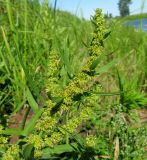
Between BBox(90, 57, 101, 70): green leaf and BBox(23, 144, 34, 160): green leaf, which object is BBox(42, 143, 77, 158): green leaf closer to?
BBox(23, 144, 34, 160): green leaf

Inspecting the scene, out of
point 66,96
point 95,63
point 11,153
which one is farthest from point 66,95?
point 11,153

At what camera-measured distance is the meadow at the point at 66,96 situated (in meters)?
0.98

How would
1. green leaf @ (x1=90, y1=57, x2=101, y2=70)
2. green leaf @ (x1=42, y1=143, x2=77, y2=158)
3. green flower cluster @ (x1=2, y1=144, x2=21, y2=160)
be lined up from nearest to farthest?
1. green leaf @ (x1=90, y1=57, x2=101, y2=70)
2. green flower cluster @ (x1=2, y1=144, x2=21, y2=160)
3. green leaf @ (x1=42, y1=143, x2=77, y2=158)

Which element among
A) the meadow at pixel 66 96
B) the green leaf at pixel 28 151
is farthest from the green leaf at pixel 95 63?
the green leaf at pixel 28 151

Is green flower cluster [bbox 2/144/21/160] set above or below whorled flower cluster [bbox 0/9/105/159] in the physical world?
below

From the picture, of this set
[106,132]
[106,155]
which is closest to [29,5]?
[106,132]

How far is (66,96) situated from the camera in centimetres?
96

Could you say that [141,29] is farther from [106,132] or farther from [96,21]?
A: [96,21]

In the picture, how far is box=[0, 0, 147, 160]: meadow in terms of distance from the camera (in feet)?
3.23

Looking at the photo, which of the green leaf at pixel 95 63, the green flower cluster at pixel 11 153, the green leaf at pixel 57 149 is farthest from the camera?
the green leaf at pixel 57 149

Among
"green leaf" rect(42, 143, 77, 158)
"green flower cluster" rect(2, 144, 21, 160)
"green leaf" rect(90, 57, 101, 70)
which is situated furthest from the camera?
"green leaf" rect(42, 143, 77, 158)

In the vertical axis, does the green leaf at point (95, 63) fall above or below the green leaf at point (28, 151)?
above

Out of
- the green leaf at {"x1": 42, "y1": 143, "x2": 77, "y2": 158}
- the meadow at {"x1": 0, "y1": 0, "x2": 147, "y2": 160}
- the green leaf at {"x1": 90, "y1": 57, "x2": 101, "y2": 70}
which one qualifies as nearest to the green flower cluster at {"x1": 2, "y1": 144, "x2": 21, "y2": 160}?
the meadow at {"x1": 0, "y1": 0, "x2": 147, "y2": 160}

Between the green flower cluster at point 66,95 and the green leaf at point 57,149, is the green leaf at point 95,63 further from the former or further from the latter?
the green leaf at point 57,149
